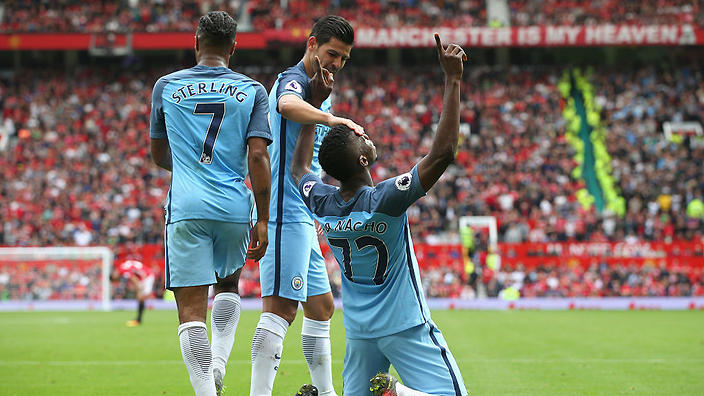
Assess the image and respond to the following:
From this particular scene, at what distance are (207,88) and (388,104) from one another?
95.4ft

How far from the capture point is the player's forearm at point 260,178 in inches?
189

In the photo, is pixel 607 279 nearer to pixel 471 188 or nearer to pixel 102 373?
pixel 471 188

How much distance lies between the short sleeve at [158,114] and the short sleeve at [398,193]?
1.49m

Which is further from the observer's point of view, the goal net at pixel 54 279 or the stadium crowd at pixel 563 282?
the stadium crowd at pixel 563 282

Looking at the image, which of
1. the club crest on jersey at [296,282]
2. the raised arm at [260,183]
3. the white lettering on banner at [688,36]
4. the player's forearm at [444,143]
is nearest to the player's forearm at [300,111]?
the raised arm at [260,183]

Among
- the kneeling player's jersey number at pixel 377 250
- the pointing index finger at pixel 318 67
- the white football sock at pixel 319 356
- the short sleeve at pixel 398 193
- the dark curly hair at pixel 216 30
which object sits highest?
the dark curly hair at pixel 216 30

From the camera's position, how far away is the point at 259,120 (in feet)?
16.0

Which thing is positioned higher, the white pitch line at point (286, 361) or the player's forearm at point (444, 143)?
the player's forearm at point (444, 143)

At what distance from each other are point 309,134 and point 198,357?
1.46m

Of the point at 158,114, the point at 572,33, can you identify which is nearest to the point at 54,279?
the point at 158,114

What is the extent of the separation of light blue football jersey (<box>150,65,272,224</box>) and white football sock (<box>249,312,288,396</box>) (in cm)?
74

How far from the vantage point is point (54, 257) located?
859 inches

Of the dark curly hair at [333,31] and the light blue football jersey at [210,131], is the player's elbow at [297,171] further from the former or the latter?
the dark curly hair at [333,31]

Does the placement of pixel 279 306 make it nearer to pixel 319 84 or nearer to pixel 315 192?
pixel 315 192
